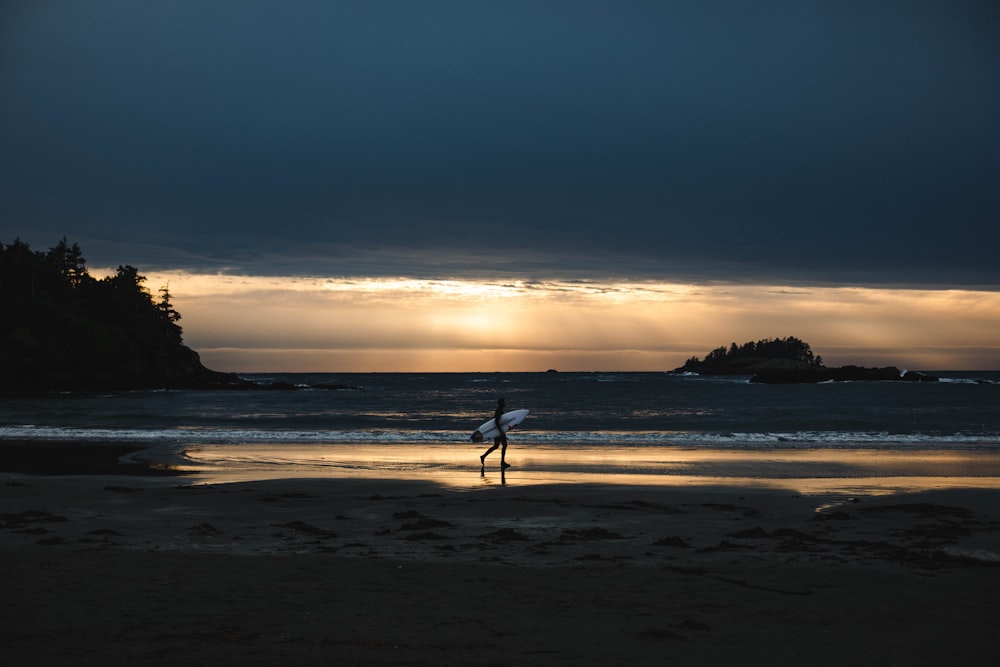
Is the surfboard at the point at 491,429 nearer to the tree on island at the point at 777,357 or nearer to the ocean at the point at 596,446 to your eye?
the ocean at the point at 596,446

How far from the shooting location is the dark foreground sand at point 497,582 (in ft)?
21.9

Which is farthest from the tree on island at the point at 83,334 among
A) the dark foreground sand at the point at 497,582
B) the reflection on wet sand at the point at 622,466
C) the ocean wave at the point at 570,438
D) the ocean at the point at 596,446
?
the dark foreground sand at the point at 497,582

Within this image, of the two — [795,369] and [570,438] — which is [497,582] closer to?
[570,438]

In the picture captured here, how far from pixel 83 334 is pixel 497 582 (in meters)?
101

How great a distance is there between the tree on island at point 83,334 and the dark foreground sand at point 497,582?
84.7 m

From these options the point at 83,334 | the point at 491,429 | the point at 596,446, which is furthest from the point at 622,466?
the point at 83,334

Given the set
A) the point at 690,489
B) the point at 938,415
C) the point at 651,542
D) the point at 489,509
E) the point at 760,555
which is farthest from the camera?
the point at 938,415

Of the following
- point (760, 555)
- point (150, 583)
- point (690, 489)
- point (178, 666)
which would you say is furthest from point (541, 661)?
point (690, 489)

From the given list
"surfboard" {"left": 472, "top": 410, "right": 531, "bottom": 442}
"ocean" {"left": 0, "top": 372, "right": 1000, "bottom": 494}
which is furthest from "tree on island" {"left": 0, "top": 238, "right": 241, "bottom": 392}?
"surfboard" {"left": 472, "top": 410, "right": 531, "bottom": 442}

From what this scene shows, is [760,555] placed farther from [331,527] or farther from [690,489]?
[690,489]

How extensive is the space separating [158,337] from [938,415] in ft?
328

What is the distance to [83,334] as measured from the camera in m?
96.4

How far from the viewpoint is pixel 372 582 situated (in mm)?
9023

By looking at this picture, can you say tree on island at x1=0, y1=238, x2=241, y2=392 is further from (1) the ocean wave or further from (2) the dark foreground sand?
(2) the dark foreground sand
